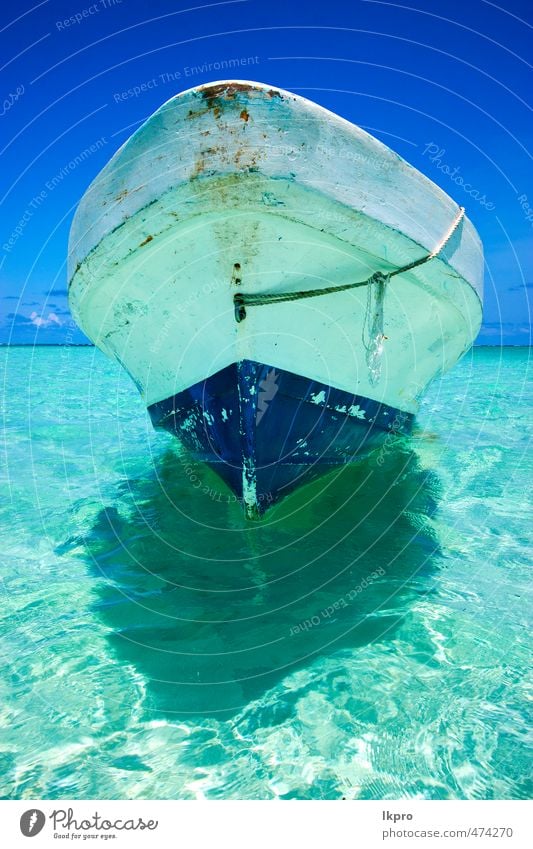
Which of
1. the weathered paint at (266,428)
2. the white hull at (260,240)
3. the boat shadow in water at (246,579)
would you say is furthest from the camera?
the weathered paint at (266,428)

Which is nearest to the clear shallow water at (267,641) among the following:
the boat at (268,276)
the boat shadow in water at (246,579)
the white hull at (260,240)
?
the boat shadow in water at (246,579)

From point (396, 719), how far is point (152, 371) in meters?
3.37

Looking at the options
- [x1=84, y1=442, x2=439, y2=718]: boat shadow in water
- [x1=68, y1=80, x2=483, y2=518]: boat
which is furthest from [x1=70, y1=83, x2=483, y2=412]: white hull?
[x1=84, y1=442, x2=439, y2=718]: boat shadow in water

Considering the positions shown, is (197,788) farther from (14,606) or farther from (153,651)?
(14,606)

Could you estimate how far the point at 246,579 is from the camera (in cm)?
376

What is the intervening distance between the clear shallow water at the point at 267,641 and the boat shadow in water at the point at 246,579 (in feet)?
0.05

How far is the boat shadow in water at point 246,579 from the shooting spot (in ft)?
9.39

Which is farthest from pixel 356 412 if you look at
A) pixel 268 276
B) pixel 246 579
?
pixel 246 579

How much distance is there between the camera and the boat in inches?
126

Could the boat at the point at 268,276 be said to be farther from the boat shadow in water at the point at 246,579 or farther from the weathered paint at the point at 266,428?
the boat shadow in water at the point at 246,579

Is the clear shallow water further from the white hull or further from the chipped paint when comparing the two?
the white hull

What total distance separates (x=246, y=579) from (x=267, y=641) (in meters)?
0.74

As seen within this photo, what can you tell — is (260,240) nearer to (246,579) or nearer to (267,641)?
(246,579)

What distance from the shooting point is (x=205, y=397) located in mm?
4355
